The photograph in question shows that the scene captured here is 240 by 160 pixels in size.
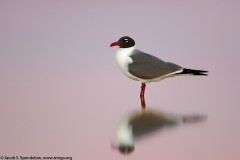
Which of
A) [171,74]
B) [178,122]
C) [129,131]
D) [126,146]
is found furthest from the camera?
[171,74]

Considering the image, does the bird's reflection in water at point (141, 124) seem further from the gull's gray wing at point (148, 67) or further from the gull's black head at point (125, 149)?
the gull's gray wing at point (148, 67)

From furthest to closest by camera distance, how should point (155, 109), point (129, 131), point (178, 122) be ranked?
point (155, 109) → point (178, 122) → point (129, 131)

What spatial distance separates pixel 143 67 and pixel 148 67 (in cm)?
5

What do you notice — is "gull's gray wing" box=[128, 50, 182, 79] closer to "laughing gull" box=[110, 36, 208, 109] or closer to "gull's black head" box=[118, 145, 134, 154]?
"laughing gull" box=[110, 36, 208, 109]

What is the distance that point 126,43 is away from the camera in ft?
15.3

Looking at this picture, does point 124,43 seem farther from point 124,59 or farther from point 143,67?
point 143,67

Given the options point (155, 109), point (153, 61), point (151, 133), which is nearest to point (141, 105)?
point (155, 109)

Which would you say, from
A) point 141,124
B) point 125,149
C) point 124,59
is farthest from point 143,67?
point 125,149

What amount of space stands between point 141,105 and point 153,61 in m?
0.47

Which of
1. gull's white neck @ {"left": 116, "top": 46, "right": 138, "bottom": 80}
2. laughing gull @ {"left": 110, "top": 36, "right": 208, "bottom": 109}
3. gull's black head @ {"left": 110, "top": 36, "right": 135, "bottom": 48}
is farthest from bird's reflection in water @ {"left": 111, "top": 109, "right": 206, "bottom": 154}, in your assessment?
gull's black head @ {"left": 110, "top": 36, "right": 135, "bottom": 48}

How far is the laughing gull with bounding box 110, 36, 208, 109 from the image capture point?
178 inches

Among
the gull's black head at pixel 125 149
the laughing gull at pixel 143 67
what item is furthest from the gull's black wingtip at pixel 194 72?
the gull's black head at pixel 125 149

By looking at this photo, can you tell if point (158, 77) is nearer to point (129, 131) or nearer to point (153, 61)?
point (153, 61)

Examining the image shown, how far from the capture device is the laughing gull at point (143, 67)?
4527mm
